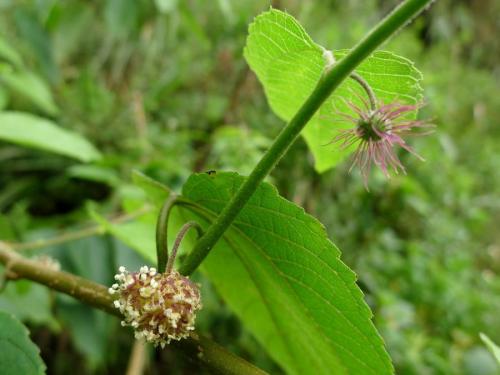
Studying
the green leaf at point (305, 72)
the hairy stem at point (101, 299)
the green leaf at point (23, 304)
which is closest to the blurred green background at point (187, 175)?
the green leaf at point (23, 304)

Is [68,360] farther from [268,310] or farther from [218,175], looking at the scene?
[218,175]

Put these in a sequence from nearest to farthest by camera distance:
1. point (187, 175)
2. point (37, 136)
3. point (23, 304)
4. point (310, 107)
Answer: point (310, 107)
point (37, 136)
point (23, 304)
point (187, 175)

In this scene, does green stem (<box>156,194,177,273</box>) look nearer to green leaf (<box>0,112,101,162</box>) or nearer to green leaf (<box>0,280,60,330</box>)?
green leaf (<box>0,112,101,162</box>)

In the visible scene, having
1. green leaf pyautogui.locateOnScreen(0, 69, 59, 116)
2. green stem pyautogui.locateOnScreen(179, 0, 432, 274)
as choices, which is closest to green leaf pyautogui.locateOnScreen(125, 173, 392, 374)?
green stem pyautogui.locateOnScreen(179, 0, 432, 274)

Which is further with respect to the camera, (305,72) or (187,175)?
(187,175)

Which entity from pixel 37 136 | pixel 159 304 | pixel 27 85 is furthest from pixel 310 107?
pixel 27 85

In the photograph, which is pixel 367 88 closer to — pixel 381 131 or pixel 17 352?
pixel 381 131
